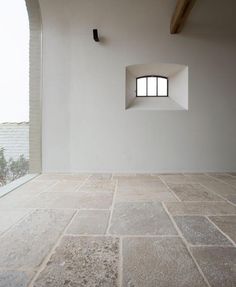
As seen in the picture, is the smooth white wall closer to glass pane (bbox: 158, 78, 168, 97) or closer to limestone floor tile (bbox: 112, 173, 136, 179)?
limestone floor tile (bbox: 112, 173, 136, 179)

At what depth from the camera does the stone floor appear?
43.9 inches

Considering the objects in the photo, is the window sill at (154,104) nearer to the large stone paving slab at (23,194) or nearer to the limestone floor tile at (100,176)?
the limestone floor tile at (100,176)

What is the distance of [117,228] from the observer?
171 cm

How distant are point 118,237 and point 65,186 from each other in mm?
1690

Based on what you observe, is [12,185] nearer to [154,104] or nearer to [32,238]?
[32,238]

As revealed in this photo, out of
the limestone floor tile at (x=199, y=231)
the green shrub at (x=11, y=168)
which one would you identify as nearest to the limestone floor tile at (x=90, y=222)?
the limestone floor tile at (x=199, y=231)

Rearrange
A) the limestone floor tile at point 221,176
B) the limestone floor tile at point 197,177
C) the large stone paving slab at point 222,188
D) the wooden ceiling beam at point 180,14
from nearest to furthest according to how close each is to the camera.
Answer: the large stone paving slab at point 222,188
the wooden ceiling beam at point 180,14
the limestone floor tile at point 197,177
the limestone floor tile at point 221,176

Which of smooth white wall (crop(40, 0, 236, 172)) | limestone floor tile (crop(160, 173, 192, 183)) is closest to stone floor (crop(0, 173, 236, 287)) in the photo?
limestone floor tile (crop(160, 173, 192, 183))

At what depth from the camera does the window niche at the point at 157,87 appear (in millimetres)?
4258

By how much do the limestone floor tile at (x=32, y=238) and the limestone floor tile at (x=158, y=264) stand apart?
0.44m

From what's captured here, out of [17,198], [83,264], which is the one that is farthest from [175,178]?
[83,264]

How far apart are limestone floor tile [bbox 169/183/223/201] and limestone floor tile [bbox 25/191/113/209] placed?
2.44 ft

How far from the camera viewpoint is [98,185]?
10.4ft

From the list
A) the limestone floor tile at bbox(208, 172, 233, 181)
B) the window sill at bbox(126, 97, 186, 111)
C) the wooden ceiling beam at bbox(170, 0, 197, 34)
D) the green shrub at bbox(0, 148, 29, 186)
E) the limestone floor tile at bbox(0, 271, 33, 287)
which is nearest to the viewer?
the limestone floor tile at bbox(0, 271, 33, 287)
